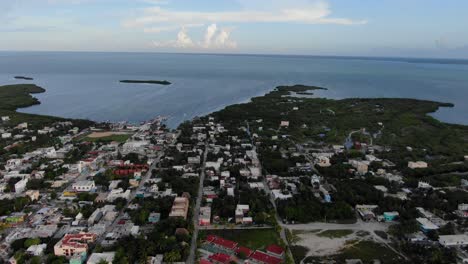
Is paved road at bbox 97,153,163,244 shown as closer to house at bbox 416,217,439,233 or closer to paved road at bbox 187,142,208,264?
paved road at bbox 187,142,208,264

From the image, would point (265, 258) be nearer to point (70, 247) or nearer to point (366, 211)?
point (366, 211)

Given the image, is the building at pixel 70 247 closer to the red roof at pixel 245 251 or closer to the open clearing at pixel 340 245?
the red roof at pixel 245 251

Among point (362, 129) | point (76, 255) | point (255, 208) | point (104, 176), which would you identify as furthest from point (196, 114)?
point (76, 255)

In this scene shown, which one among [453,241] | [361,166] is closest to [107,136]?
[361,166]

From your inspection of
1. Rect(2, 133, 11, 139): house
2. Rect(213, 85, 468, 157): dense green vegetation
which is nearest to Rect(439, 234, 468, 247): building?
Rect(213, 85, 468, 157): dense green vegetation

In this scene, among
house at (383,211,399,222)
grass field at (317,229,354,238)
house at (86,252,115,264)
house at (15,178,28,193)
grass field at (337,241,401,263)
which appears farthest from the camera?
house at (15,178,28,193)

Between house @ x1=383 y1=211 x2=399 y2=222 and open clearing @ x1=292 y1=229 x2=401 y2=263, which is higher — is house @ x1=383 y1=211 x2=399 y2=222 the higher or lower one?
the higher one

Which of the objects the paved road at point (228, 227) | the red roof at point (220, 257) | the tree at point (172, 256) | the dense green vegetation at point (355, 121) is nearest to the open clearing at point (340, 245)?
the paved road at point (228, 227)
